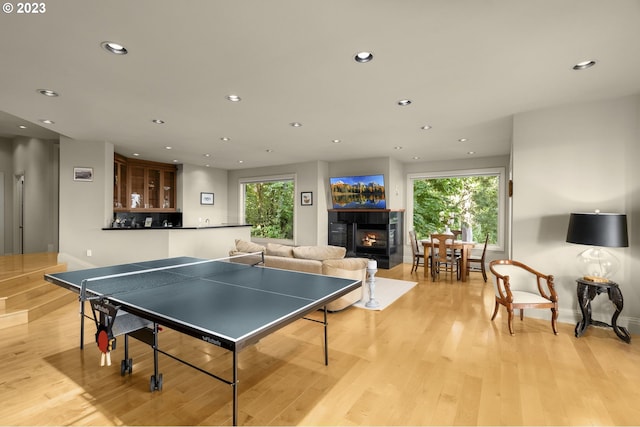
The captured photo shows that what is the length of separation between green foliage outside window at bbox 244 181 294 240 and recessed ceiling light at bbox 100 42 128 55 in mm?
6491

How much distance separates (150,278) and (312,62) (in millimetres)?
2437

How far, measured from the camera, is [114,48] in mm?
2352

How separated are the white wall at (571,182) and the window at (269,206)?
5.88m

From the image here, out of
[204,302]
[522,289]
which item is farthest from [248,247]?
[522,289]

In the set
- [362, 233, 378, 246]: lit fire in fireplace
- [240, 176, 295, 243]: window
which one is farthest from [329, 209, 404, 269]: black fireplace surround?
[240, 176, 295, 243]: window

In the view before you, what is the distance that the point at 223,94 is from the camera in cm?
334

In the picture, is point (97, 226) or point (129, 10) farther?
point (97, 226)

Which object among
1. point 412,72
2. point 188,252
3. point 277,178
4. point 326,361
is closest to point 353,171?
point 277,178

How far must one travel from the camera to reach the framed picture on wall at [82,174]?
554cm

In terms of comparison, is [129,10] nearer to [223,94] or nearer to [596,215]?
[223,94]

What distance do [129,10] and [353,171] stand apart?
20.1ft

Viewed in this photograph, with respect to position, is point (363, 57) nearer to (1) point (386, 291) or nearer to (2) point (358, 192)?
(1) point (386, 291)

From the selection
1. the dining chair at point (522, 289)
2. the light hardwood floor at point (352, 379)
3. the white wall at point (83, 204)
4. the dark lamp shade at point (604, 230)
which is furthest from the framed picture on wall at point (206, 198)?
the dark lamp shade at point (604, 230)

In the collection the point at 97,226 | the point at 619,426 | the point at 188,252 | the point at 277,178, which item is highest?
the point at 277,178
